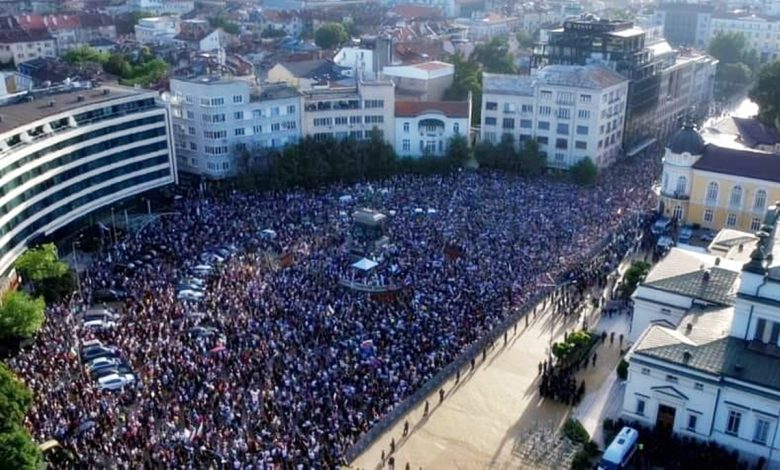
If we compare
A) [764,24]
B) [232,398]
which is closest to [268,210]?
[232,398]

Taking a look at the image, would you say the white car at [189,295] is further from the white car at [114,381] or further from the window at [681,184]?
the window at [681,184]

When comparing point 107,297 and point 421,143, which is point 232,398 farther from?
point 421,143

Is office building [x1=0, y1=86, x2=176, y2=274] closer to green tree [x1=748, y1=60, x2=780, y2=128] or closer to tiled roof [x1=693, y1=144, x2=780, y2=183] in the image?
tiled roof [x1=693, y1=144, x2=780, y2=183]

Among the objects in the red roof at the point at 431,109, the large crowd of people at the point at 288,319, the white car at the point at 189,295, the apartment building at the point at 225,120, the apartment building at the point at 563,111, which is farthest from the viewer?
the red roof at the point at 431,109

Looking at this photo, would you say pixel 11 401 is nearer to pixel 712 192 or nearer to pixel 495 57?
pixel 712 192

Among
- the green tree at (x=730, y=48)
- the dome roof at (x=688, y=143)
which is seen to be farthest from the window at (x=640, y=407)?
the green tree at (x=730, y=48)

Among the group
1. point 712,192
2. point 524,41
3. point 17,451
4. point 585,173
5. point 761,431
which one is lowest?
point 761,431

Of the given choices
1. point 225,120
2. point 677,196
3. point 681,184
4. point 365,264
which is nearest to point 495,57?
point 225,120
